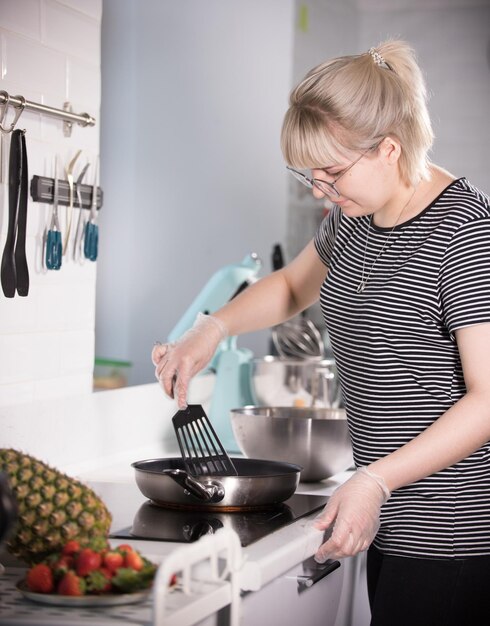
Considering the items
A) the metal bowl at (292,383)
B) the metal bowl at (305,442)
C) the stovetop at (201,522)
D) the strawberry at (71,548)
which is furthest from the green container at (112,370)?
the strawberry at (71,548)

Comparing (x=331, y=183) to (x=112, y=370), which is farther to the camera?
(x=112, y=370)

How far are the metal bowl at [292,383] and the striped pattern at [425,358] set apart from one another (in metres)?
0.86

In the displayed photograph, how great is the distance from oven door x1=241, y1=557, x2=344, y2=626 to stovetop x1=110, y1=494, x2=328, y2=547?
0.07 metres

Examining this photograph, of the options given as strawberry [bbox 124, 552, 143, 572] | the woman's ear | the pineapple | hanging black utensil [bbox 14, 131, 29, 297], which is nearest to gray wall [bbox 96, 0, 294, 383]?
hanging black utensil [bbox 14, 131, 29, 297]

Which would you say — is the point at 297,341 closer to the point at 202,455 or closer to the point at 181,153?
the point at 181,153

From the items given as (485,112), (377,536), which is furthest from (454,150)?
(377,536)

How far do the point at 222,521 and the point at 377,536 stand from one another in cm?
25

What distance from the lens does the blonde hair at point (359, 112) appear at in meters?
1.41

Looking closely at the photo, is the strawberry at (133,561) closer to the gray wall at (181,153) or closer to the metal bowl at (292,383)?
the metal bowl at (292,383)

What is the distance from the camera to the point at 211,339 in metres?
1.70

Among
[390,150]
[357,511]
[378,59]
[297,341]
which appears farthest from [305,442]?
[297,341]

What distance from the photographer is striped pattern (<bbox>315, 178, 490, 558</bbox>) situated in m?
1.40

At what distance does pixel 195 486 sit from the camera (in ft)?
4.76

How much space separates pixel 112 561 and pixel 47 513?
5.7 inches
